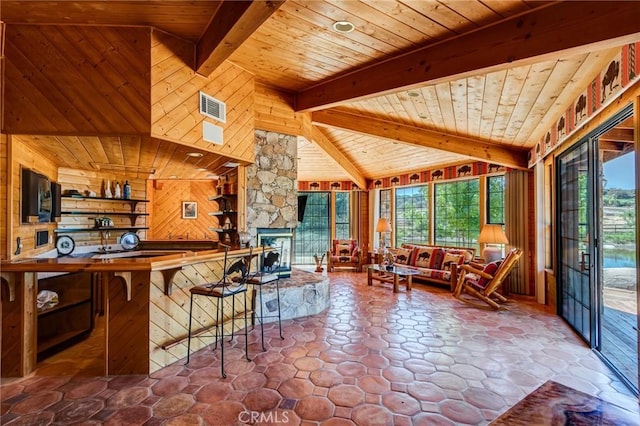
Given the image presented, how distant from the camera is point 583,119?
3.12 meters

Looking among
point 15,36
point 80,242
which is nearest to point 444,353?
point 15,36

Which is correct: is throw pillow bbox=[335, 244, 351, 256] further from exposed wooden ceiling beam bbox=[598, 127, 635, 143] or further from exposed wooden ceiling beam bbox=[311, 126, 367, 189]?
exposed wooden ceiling beam bbox=[598, 127, 635, 143]

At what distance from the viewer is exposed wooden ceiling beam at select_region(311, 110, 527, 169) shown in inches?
187

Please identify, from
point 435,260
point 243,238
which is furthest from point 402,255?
point 243,238

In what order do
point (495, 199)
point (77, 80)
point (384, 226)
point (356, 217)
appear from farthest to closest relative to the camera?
point (356, 217)
point (384, 226)
point (495, 199)
point (77, 80)

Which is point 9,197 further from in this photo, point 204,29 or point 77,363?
point 204,29

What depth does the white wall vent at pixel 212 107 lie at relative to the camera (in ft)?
10.8

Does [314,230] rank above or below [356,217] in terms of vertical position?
below

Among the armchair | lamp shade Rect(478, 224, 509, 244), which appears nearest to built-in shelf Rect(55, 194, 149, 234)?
the armchair

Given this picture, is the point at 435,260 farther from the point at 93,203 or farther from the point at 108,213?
the point at 93,203

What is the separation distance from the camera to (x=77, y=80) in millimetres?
2736

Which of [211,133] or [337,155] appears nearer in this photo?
[211,133]

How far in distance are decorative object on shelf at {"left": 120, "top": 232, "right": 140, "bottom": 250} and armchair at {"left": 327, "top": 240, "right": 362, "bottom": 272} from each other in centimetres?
444

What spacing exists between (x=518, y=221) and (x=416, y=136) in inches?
102
